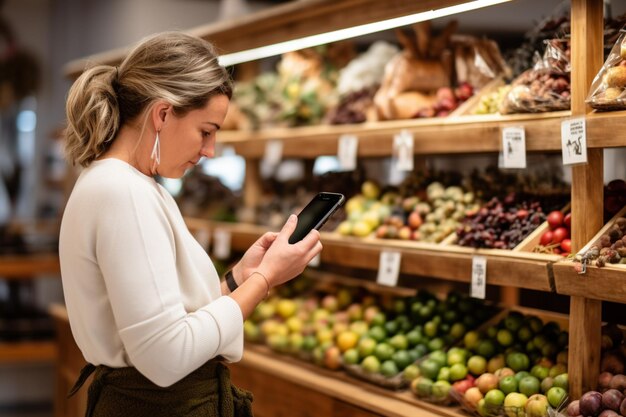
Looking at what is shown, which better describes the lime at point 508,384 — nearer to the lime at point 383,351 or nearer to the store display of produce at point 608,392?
the store display of produce at point 608,392

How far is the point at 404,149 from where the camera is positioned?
121 inches

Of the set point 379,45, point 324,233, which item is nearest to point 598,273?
point 324,233

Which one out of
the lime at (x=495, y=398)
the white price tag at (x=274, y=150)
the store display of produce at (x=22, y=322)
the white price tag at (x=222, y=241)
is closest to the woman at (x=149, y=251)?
the lime at (x=495, y=398)

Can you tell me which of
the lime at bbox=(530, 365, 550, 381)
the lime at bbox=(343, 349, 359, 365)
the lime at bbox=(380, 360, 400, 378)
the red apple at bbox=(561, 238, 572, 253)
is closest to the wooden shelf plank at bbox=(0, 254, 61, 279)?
the lime at bbox=(343, 349, 359, 365)

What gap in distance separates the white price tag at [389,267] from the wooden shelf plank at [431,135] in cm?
41

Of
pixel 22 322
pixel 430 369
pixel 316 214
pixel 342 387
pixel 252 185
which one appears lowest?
pixel 22 322

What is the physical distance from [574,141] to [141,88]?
4.13 feet

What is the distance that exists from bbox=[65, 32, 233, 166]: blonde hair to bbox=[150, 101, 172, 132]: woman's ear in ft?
0.05

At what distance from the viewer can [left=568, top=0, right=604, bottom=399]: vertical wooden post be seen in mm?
2316

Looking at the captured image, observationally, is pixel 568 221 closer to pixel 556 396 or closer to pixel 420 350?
pixel 556 396

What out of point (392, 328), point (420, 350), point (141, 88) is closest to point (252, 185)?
point (392, 328)

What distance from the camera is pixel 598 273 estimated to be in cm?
219

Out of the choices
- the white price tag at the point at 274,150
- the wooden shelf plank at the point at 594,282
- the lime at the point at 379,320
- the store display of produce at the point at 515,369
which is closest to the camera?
the wooden shelf plank at the point at 594,282

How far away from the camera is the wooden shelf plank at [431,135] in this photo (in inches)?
98.1
